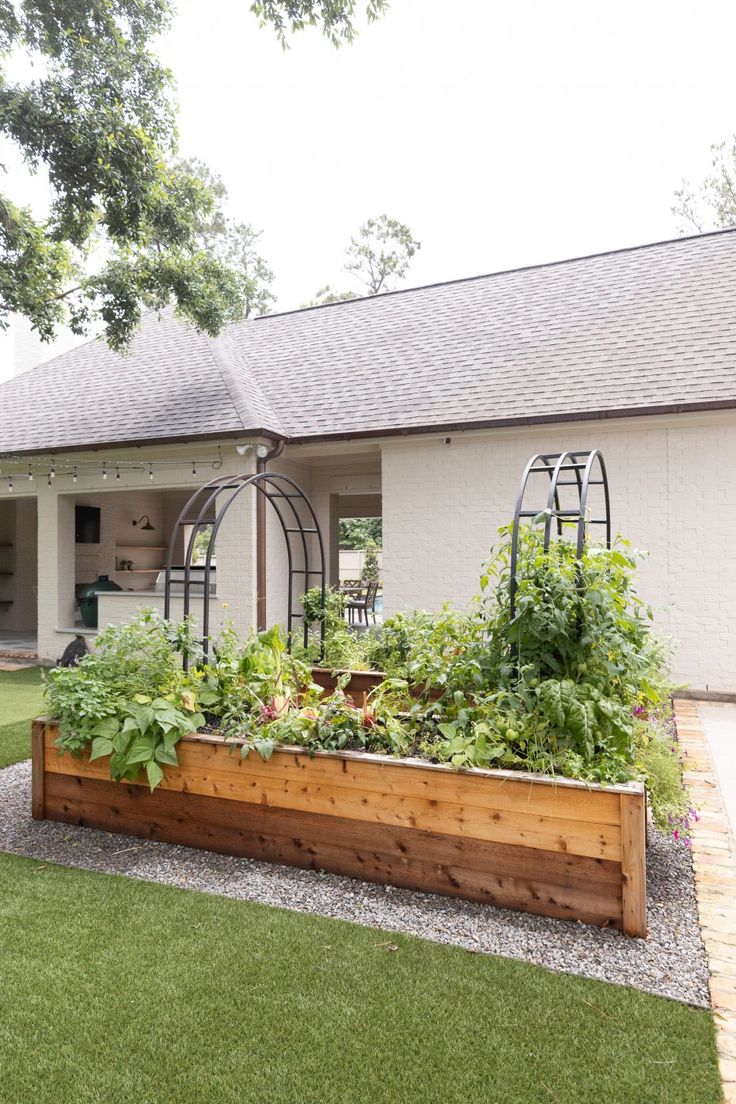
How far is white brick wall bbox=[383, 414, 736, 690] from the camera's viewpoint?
6645 millimetres

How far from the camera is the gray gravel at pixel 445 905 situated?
243cm

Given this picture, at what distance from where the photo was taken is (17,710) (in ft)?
21.0

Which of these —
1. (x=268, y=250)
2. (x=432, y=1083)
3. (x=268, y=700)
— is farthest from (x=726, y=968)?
(x=268, y=250)

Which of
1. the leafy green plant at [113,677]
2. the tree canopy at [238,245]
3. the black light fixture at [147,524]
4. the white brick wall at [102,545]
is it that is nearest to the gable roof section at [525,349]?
the white brick wall at [102,545]

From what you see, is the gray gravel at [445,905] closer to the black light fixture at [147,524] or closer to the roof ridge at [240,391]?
the roof ridge at [240,391]

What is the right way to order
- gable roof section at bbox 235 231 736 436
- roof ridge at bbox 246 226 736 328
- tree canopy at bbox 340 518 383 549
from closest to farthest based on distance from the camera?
gable roof section at bbox 235 231 736 436 → roof ridge at bbox 246 226 736 328 → tree canopy at bbox 340 518 383 549

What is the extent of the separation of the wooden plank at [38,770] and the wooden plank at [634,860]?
9.87ft

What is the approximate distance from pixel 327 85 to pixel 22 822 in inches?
291

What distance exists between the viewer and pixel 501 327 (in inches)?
359

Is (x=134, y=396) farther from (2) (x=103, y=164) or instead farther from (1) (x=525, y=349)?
(1) (x=525, y=349)

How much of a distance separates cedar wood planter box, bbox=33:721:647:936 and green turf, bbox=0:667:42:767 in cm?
171

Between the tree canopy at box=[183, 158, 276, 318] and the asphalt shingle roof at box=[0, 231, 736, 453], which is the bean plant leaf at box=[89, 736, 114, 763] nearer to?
the asphalt shingle roof at box=[0, 231, 736, 453]

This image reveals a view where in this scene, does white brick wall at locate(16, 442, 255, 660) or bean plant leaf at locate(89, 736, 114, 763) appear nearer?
bean plant leaf at locate(89, 736, 114, 763)

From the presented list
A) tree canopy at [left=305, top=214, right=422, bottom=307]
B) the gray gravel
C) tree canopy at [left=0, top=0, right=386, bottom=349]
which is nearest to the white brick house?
tree canopy at [left=0, top=0, right=386, bottom=349]
